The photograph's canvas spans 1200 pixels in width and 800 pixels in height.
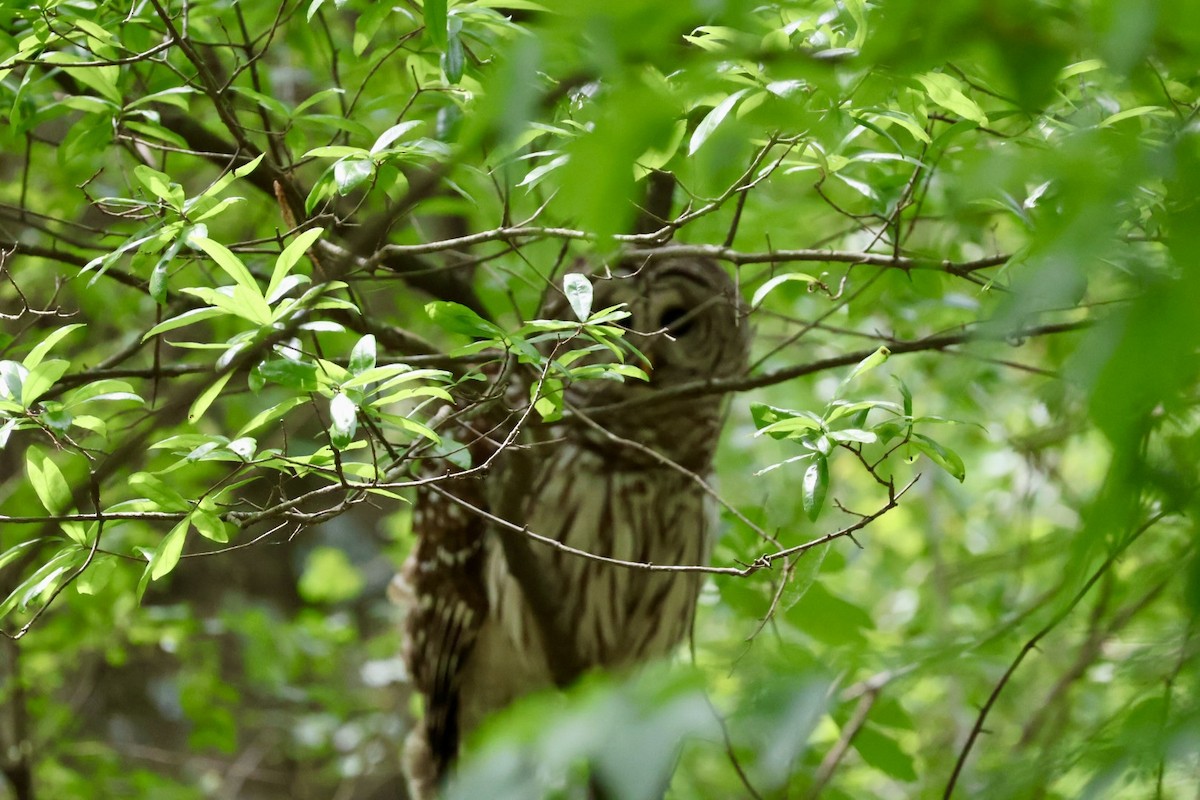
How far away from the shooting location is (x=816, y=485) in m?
1.51

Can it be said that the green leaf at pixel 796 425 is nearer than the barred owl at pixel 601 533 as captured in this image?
Yes

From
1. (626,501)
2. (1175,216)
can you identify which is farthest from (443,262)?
(1175,216)

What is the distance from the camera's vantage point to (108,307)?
308 centimetres

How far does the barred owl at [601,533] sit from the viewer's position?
2.76 metres

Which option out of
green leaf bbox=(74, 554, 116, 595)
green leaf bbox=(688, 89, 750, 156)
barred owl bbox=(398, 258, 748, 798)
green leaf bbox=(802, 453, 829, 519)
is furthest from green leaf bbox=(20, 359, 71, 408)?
barred owl bbox=(398, 258, 748, 798)

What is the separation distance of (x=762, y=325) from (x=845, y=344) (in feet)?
1.85

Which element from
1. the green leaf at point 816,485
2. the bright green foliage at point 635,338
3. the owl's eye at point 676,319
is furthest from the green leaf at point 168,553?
the owl's eye at point 676,319

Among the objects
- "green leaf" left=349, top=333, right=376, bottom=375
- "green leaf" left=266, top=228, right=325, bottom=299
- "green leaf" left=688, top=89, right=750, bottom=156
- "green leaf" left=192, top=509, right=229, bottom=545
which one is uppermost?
"green leaf" left=688, top=89, right=750, bottom=156

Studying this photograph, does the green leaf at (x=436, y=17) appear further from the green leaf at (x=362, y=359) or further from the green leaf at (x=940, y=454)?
the green leaf at (x=940, y=454)

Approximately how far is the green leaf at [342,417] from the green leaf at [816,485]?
2.01 feet

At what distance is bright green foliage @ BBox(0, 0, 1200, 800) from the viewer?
688mm

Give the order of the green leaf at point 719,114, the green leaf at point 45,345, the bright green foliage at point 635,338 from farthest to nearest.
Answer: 1. the green leaf at point 45,345
2. the green leaf at point 719,114
3. the bright green foliage at point 635,338

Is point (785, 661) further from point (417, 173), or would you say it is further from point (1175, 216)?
point (417, 173)

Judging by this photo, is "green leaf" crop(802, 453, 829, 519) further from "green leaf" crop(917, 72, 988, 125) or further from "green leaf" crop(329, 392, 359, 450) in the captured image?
"green leaf" crop(329, 392, 359, 450)
